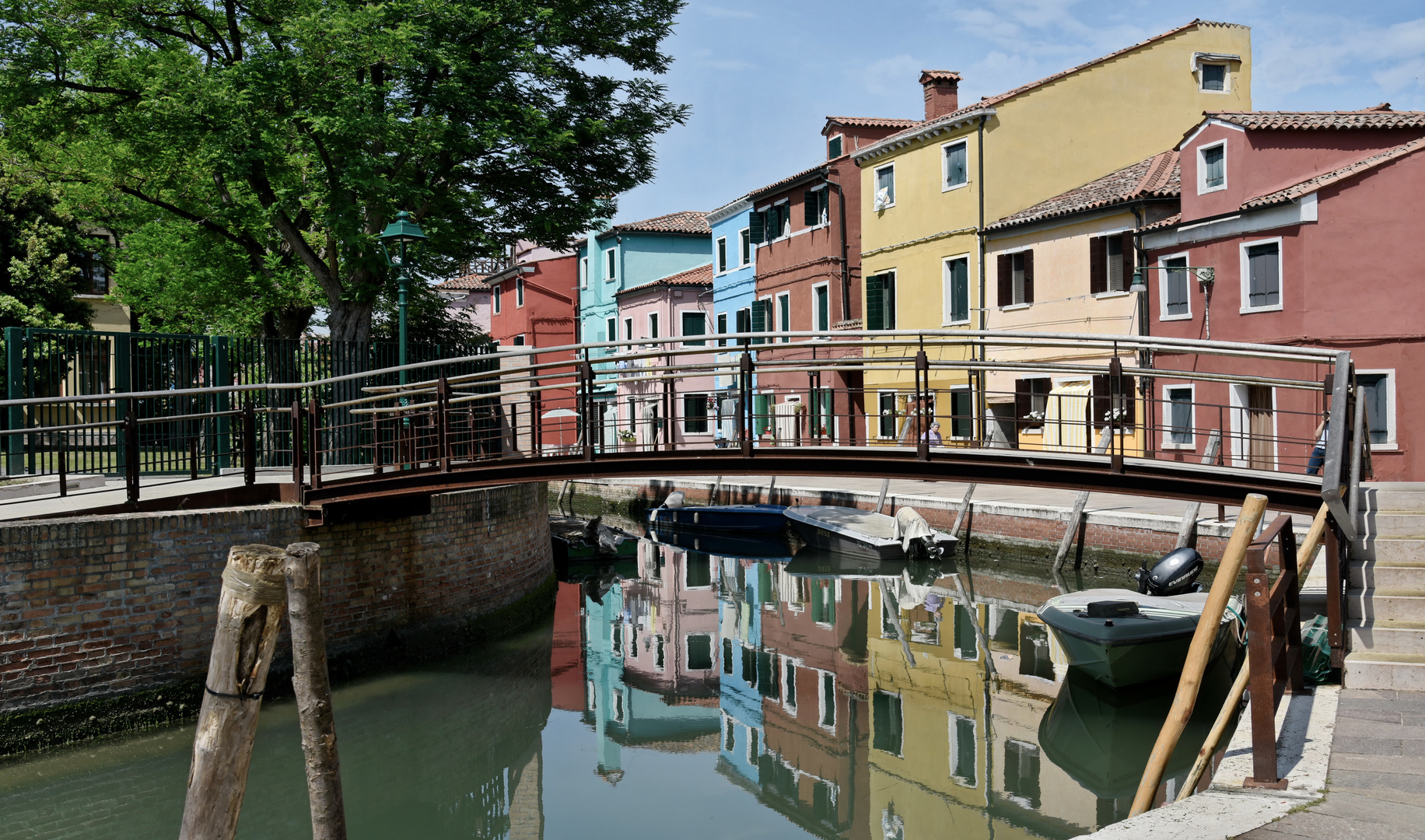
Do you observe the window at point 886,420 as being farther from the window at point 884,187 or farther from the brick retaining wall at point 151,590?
the brick retaining wall at point 151,590

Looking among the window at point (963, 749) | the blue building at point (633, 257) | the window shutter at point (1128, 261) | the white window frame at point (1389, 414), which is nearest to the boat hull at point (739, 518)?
the window shutter at point (1128, 261)

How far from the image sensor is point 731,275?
40375 mm

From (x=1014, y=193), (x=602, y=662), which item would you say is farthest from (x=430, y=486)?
(x=1014, y=193)

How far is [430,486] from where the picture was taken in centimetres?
1136

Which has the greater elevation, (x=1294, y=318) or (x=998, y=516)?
(x=1294, y=318)

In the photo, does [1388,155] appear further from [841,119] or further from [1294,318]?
[841,119]

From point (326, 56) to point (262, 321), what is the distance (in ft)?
29.7

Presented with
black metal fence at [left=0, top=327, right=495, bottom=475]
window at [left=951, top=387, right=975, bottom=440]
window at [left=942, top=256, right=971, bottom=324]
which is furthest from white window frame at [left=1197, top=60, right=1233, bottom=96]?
black metal fence at [left=0, top=327, right=495, bottom=475]

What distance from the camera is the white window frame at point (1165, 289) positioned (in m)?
22.9

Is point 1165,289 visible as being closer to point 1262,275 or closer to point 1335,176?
point 1262,275

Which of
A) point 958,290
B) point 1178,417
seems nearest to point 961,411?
point 958,290

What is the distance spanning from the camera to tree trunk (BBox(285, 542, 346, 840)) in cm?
510

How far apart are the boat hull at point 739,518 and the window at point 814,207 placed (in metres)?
10.9

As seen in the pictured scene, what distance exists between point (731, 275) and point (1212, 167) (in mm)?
20229
